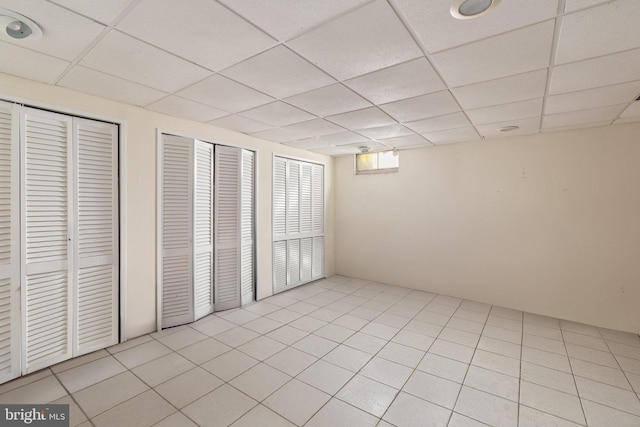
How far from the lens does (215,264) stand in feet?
13.7

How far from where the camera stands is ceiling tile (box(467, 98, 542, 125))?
10.0ft

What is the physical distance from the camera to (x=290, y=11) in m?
1.63

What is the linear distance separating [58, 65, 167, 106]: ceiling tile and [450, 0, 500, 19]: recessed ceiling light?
8.93 ft

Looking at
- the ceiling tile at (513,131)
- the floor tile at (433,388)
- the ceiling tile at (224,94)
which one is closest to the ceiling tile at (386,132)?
the ceiling tile at (513,131)

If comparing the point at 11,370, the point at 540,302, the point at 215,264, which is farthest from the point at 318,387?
the point at 540,302

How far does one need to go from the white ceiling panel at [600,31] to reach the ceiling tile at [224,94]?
245 cm

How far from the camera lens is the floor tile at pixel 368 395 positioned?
230 cm

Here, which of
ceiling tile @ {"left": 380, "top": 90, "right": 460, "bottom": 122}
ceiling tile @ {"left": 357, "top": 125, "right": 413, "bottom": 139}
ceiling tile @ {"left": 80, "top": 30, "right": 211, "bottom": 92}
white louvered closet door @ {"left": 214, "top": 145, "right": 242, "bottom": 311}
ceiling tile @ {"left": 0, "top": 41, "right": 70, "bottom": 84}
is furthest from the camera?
white louvered closet door @ {"left": 214, "top": 145, "right": 242, "bottom": 311}

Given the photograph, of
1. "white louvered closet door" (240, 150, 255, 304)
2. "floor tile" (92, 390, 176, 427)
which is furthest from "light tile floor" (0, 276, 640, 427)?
"white louvered closet door" (240, 150, 255, 304)

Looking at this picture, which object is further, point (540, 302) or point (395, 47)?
point (540, 302)

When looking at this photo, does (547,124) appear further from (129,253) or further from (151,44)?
(129,253)

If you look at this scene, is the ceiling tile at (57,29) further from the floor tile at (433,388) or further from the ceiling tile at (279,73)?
the floor tile at (433,388)

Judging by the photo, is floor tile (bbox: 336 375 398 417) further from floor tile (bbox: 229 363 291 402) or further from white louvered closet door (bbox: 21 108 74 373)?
white louvered closet door (bbox: 21 108 74 373)

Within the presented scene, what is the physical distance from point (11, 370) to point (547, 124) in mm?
6576
